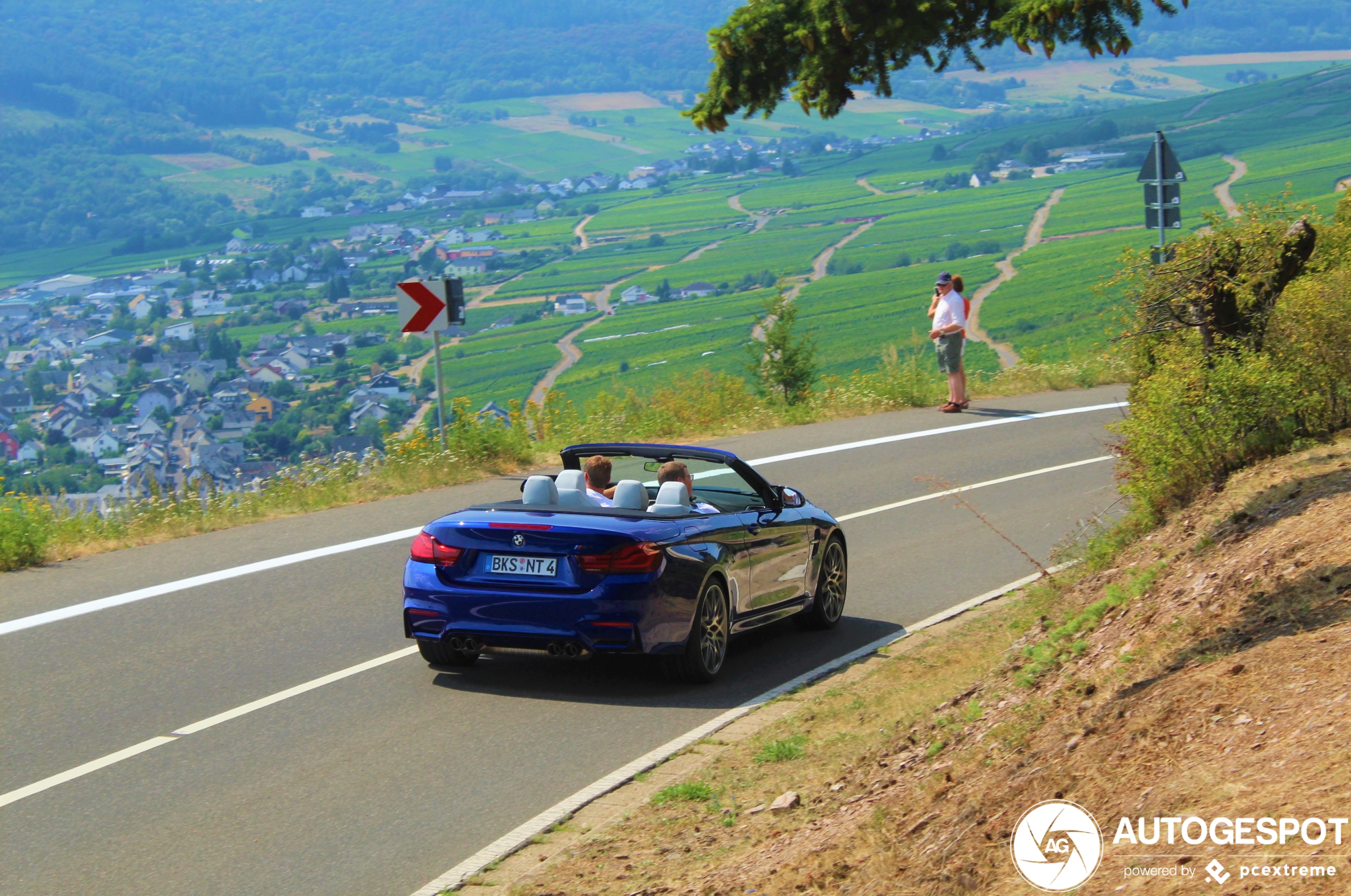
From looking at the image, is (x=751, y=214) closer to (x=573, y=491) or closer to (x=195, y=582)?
(x=195, y=582)

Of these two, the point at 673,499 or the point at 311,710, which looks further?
the point at 673,499

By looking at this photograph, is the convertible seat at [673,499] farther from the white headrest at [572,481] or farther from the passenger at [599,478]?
the passenger at [599,478]

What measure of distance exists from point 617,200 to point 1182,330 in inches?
7142

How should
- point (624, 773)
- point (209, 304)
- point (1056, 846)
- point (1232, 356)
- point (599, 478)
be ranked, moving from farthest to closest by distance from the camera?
point (209, 304)
point (1232, 356)
point (599, 478)
point (624, 773)
point (1056, 846)

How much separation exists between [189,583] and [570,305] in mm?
102988

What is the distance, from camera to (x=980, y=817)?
15.1 feet

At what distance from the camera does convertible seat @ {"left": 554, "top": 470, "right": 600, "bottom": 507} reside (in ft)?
27.7

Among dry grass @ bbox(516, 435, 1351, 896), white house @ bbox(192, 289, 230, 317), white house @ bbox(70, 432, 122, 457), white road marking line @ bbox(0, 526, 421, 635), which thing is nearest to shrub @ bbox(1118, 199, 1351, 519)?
dry grass @ bbox(516, 435, 1351, 896)

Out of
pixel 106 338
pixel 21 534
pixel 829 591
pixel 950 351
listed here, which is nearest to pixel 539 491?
pixel 829 591

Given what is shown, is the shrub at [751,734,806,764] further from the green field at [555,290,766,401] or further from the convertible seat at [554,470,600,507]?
the green field at [555,290,766,401]

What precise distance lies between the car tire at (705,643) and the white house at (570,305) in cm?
10273

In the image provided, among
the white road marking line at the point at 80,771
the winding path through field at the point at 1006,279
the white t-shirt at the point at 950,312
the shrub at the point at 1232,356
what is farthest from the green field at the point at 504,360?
the white road marking line at the point at 80,771

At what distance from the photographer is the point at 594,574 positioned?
7.83 metres

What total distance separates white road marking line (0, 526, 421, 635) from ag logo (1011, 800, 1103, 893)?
7950 mm
